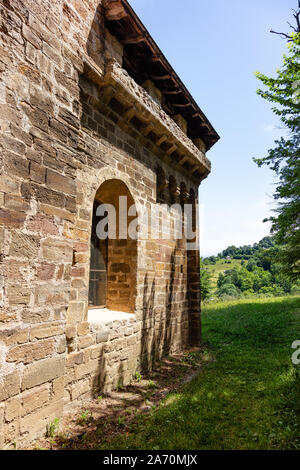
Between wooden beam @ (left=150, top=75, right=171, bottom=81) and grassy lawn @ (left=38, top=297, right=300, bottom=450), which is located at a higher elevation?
wooden beam @ (left=150, top=75, right=171, bottom=81)

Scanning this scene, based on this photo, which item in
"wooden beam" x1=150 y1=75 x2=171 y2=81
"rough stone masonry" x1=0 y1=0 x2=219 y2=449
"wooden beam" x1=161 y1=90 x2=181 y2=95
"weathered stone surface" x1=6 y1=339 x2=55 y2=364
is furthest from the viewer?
"wooden beam" x1=161 y1=90 x2=181 y2=95

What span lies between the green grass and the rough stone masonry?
3.70 feet

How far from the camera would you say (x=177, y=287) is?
25.2 ft

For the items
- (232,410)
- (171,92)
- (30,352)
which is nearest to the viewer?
(30,352)

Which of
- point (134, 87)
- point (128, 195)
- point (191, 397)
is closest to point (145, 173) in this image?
point (128, 195)

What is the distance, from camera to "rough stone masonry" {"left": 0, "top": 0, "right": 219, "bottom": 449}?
2.94m

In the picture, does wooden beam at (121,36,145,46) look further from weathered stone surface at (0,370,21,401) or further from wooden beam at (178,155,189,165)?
weathered stone surface at (0,370,21,401)

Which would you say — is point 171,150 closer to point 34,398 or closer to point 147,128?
point 147,128

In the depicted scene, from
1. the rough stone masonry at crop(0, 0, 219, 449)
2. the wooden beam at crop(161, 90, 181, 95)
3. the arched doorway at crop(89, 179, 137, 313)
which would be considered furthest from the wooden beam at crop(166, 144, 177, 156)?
the arched doorway at crop(89, 179, 137, 313)

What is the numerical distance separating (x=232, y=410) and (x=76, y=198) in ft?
13.2

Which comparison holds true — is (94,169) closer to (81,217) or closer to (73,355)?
(81,217)

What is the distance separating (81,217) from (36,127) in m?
1.48

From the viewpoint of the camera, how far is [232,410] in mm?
4043

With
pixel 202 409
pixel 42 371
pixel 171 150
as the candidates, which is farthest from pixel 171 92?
pixel 202 409
